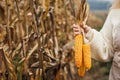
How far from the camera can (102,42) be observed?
2.36 m

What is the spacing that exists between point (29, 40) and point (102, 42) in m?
0.86

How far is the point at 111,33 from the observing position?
2.36 meters

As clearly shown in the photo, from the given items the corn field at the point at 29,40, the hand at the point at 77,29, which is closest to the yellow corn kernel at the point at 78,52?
the hand at the point at 77,29

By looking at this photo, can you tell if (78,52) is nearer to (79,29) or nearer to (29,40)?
(79,29)

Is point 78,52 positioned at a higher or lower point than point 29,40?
higher

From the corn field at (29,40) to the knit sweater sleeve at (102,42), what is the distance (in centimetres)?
76

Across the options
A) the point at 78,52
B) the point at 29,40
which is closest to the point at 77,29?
the point at 78,52

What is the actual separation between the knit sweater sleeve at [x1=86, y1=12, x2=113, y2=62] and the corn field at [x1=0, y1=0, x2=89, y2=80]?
76 centimetres

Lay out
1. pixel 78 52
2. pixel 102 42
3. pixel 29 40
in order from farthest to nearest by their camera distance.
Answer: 1. pixel 29 40
2. pixel 102 42
3. pixel 78 52

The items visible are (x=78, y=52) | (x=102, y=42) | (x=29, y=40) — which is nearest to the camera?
(x=78, y=52)

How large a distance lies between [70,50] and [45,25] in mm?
351

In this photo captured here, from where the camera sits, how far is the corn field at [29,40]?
9.95 ft

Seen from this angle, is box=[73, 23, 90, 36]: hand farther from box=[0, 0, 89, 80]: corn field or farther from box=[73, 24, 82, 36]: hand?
box=[0, 0, 89, 80]: corn field

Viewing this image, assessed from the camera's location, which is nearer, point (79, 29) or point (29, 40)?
point (79, 29)
